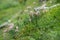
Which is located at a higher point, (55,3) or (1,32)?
(55,3)

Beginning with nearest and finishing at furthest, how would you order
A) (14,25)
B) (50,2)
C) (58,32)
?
Answer: 1. (58,32)
2. (14,25)
3. (50,2)

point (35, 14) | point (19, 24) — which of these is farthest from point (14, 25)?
point (35, 14)

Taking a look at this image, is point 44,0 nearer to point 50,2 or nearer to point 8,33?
point 50,2

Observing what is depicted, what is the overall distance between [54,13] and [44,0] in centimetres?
142

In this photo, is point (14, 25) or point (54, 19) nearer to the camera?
point (54, 19)

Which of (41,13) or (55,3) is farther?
(55,3)

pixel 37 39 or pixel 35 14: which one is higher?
pixel 35 14

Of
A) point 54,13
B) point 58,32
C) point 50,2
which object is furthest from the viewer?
point 50,2

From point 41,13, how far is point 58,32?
38.0 inches

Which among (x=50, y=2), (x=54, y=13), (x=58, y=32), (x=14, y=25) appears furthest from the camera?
(x=50, y=2)

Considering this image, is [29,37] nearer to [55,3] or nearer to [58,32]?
[58,32]

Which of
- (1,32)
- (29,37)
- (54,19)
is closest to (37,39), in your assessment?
(29,37)

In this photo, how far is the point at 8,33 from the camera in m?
6.65

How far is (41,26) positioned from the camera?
6.35 meters
